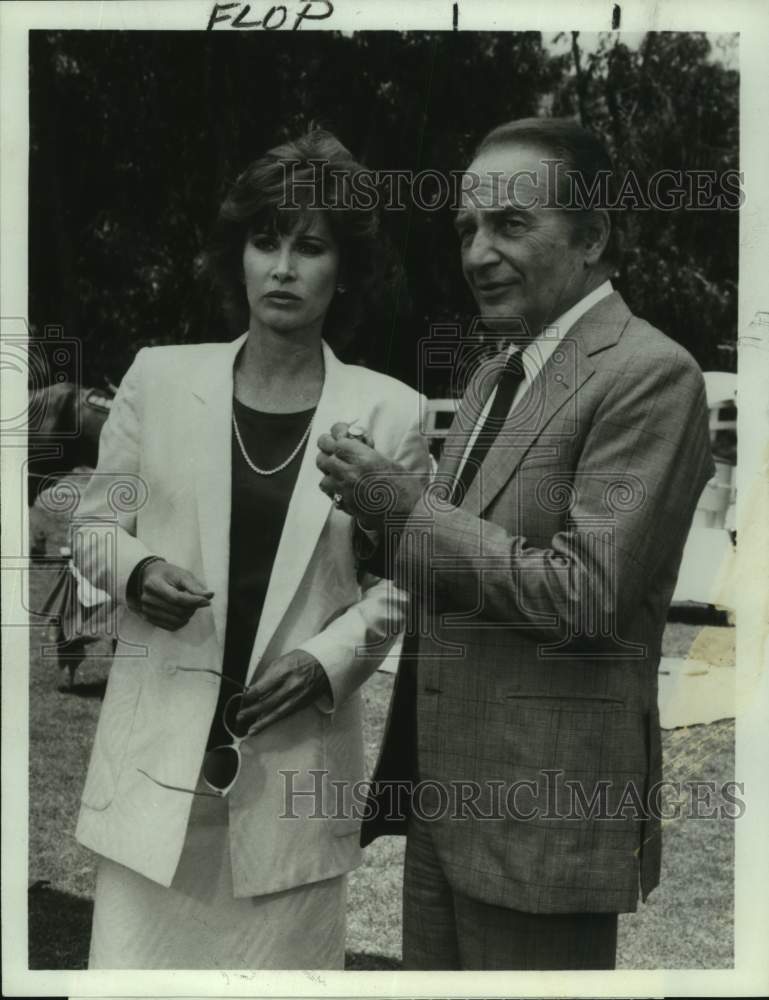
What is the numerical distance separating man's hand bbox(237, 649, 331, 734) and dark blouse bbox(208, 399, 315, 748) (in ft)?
0.19

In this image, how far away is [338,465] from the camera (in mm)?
3012

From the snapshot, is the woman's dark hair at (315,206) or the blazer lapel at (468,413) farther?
the woman's dark hair at (315,206)

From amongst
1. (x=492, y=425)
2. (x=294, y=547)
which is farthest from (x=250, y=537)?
(x=492, y=425)

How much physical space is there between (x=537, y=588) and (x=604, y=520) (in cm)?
22

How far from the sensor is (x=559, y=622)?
2902 mm

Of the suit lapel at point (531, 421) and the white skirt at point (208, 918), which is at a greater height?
the suit lapel at point (531, 421)

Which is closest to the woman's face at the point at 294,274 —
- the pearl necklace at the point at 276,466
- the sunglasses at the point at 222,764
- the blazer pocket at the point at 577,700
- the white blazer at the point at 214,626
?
the white blazer at the point at 214,626

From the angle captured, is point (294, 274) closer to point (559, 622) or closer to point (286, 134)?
point (286, 134)

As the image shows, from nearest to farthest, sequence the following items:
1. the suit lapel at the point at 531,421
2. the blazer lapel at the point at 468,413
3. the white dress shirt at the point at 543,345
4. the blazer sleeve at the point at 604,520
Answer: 1. the blazer sleeve at the point at 604,520
2. the suit lapel at the point at 531,421
3. the white dress shirt at the point at 543,345
4. the blazer lapel at the point at 468,413

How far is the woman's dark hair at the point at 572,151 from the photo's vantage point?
3.23 m

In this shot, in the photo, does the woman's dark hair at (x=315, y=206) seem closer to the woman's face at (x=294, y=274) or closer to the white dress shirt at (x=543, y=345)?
the woman's face at (x=294, y=274)

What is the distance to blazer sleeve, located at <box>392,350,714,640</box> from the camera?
279 centimetres

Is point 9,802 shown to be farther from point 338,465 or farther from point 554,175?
point 554,175

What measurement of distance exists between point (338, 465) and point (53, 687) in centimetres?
113
